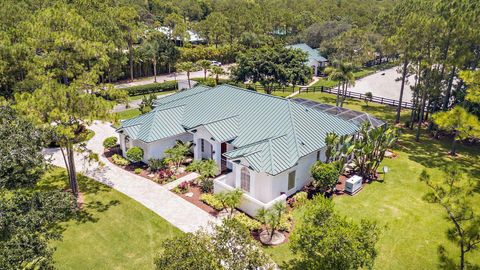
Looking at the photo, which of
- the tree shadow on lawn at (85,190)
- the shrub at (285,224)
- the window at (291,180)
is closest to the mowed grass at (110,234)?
the tree shadow on lawn at (85,190)

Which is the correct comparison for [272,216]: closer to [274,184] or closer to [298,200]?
[274,184]

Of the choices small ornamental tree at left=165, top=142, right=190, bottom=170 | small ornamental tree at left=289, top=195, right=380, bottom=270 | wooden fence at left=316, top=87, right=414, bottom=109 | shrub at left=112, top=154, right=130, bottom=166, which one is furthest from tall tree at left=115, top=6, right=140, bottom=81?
small ornamental tree at left=289, top=195, right=380, bottom=270

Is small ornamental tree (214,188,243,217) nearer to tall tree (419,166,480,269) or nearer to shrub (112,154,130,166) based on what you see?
tall tree (419,166,480,269)

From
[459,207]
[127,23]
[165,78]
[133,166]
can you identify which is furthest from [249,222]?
[165,78]

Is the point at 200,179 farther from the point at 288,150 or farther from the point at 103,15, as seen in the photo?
the point at 103,15

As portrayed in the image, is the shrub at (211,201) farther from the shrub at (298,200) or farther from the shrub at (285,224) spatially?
the shrub at (298,200)

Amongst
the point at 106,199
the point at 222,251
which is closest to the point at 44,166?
the point at 106,199
